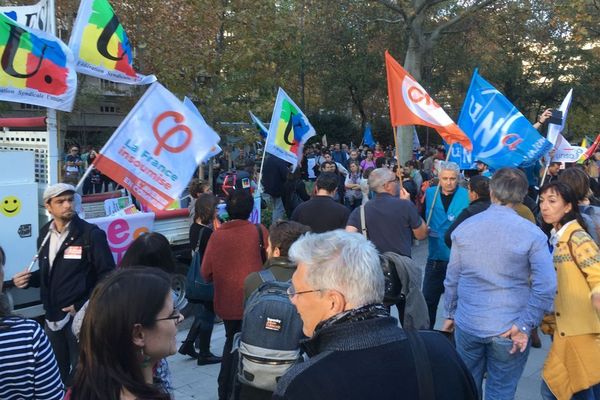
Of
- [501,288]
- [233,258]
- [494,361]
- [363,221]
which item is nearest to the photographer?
[501,288]

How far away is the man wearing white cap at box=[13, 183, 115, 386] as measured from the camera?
4.23 meters

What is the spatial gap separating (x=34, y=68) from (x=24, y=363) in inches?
136

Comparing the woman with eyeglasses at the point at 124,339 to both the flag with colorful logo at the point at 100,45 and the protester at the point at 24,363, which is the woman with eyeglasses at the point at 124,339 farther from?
the flag with colorful logo at the point at 100,45

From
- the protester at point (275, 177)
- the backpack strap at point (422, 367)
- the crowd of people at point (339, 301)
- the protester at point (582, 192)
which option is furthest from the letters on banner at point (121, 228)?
the backpack strap at point (422, 367)

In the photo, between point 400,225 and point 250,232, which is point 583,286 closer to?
point 400,225

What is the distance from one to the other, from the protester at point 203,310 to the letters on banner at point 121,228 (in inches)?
34.0

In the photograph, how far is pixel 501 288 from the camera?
3.46 m

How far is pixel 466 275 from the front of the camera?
11.9 ft

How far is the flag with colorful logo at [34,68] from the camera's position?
16.0ft

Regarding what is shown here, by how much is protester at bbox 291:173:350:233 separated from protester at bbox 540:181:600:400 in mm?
2329

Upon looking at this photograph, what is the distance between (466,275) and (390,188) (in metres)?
1.71

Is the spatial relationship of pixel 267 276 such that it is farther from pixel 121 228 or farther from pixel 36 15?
pixel 36 15

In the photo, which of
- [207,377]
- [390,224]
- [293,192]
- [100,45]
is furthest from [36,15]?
[293,192]

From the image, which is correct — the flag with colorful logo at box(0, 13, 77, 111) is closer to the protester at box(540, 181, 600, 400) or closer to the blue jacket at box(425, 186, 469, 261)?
the blue jacket at box(425, 186, 469, 261)
